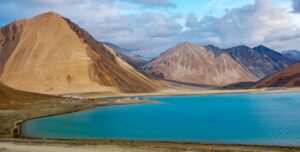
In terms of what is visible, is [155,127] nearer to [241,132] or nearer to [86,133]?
[86,133]

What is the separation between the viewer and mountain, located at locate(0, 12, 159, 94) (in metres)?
168

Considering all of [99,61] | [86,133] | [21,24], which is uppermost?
[21,24]

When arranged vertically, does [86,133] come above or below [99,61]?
below

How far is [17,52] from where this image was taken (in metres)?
186

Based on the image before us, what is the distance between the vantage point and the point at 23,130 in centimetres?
5075

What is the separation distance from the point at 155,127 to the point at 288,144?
19.4 m

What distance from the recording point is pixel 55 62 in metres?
176

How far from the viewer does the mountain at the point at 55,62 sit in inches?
6634

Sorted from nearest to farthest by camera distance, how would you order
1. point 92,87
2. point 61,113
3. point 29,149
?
point 29,149 < point 61,113 < point 92,87

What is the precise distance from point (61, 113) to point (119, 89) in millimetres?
97752

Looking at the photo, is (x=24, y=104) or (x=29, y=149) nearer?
(x=29, y=149)

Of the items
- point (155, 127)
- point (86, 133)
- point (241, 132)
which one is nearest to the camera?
point (241, 132)

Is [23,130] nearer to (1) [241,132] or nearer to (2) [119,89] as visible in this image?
(1) [241,132]

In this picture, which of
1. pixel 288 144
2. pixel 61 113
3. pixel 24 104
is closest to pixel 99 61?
pixel 24 104
